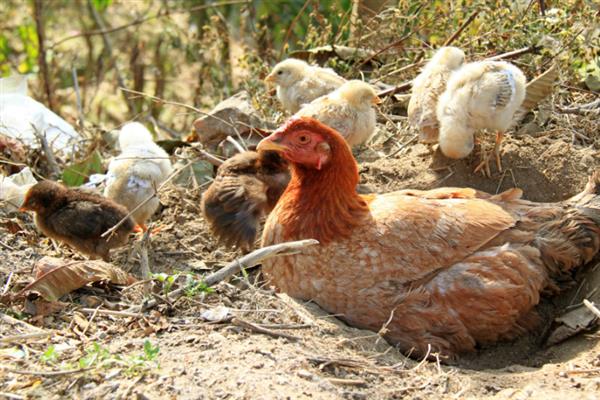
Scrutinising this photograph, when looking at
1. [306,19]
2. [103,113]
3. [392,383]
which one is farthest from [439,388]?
[103,113]

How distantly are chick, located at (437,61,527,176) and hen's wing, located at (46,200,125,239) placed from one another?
93.5 inches

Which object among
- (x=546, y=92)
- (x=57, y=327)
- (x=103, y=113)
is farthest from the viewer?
(x=103, y=113)

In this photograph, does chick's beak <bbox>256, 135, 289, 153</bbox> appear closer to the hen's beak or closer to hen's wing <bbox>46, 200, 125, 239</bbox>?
the hen's beak

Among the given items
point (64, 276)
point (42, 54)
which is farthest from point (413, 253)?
point (42, 54)

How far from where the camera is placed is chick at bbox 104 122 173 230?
5.91 m

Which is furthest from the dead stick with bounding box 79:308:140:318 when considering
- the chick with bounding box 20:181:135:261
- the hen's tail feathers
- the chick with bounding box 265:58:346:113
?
the chick with bounding box 265:58:346:113

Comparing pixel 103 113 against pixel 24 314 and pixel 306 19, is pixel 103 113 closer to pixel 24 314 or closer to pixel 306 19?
pixel 306 19

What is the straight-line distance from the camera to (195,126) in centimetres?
662

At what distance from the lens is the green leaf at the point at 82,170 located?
6562 millimetres

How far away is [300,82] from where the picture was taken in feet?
21.8

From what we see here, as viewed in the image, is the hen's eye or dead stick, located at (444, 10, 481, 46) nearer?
the hen's eye

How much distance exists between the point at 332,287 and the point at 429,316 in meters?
0.57

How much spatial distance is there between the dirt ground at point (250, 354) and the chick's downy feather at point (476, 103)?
0.69 meters

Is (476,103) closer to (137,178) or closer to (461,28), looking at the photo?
(461,28)
